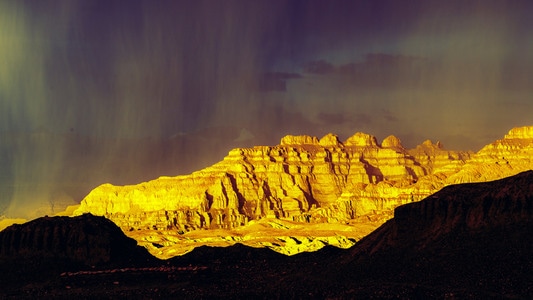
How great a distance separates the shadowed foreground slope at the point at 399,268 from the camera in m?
63.6

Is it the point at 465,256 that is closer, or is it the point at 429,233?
the point at 465,256

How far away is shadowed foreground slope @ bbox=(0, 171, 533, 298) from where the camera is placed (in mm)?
63594

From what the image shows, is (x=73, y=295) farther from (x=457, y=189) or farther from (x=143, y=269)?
(x=457, y=189)

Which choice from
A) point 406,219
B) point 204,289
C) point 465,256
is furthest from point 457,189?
point 204,289

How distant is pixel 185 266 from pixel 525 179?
3469cm

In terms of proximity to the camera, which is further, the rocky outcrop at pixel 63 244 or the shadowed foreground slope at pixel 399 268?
the rocky outcrop at pixel 63 244

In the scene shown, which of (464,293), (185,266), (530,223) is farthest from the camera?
(185,266)

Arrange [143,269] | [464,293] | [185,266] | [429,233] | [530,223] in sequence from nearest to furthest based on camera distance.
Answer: [464,293]
[530,223]
[429,233]
[143,269]
[185,266]

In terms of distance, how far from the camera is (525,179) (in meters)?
69.2

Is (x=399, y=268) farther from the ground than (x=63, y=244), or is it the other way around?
(x=63, y=244)

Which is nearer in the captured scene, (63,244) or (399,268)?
(399,268)

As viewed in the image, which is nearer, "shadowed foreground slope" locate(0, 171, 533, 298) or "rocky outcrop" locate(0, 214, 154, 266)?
"shadowed foreground slope" locate(0, 171, 533, 298)

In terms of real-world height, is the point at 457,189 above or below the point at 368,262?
above

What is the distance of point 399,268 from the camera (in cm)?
7025
